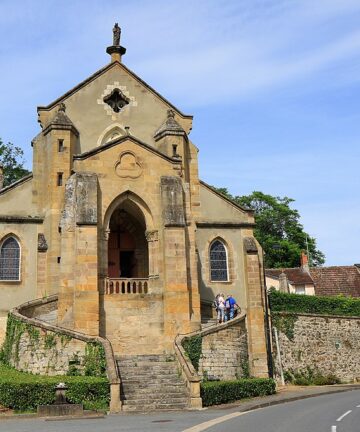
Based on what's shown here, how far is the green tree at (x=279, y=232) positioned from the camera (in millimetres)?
63625

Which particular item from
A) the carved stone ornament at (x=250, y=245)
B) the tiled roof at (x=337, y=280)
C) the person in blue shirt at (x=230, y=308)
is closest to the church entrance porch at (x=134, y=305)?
the person in blue shirt at (x=230, y=308)

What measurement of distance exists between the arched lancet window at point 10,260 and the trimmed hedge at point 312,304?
15.6 m

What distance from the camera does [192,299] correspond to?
88.3ft

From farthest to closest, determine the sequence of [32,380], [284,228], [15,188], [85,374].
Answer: [284,228], [15,188], [85,374], [32,380]

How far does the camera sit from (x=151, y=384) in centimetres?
2203

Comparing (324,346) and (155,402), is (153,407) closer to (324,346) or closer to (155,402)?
(155,402)

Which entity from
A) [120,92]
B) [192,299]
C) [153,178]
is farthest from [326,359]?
[120,92]

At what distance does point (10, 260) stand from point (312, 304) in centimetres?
1907

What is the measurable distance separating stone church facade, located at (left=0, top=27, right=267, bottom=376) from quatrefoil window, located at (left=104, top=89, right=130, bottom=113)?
59 millimetres

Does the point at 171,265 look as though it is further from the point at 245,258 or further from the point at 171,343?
the point at 245,258

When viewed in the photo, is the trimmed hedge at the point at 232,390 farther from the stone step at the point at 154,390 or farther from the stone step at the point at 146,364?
the stone step at the point at 146,364

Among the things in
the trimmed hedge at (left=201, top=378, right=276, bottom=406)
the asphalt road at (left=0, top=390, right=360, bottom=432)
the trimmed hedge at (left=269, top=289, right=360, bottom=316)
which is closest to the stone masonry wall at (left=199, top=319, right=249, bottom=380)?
the trimmed hedge at (left=201, top=378, right=276, bottom=406)

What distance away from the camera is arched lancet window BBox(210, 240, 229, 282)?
33.8m

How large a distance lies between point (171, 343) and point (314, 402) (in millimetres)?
6442
